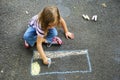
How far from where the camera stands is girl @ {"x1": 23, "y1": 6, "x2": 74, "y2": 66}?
198 cm

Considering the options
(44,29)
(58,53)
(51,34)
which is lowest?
(58,53)

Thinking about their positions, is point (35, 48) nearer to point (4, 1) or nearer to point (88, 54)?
point (88, 54)

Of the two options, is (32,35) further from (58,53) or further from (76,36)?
(76,36)

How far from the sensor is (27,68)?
7.20 feet

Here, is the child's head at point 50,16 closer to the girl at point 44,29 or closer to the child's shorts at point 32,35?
the girl at point 44,29

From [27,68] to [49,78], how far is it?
0.69 ft

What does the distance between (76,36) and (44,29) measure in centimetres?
47

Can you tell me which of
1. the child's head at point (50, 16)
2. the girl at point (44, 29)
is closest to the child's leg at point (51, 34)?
the girl at point (44, 29)

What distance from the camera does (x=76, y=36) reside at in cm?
246

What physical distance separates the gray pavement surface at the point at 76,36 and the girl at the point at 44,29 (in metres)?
0.08

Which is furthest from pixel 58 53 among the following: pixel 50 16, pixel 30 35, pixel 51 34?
pixel 50 16

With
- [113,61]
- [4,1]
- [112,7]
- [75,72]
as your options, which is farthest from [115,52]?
[4,1]

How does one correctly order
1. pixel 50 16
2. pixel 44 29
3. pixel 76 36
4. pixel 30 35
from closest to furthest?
pixel 50 16 → pixel 44 29 → pixel 30 35 → pixel 76 36

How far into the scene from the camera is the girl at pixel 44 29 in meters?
1.98
